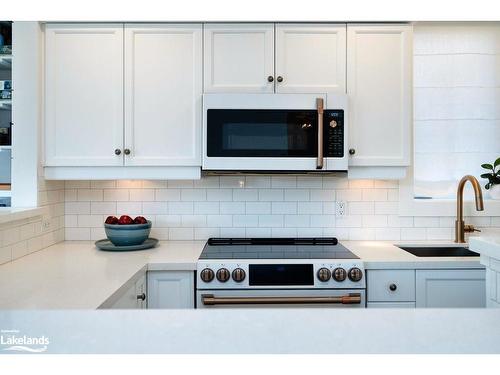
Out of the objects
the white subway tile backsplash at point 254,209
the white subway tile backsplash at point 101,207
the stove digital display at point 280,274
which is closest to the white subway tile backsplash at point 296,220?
the white subway tile backsplash at point 254,209

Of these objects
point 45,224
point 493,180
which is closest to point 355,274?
point 493,180

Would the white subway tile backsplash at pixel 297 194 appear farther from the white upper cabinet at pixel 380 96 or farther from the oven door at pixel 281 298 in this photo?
the oven door at pixel 281 298

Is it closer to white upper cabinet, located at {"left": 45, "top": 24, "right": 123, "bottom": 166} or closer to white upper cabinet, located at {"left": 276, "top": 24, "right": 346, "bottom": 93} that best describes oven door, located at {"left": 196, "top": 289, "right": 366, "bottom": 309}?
white upper cabinet, located at {"left": 45, "top": 24, "right": 123, "bottom": 166}

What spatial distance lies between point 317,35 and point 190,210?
3.95 ft

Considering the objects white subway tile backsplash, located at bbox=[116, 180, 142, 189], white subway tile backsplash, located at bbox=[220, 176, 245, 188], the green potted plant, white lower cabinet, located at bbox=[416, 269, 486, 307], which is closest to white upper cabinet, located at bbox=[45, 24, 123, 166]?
white subway tile backsplash, located at bbox=[116, 180, 142, 189]

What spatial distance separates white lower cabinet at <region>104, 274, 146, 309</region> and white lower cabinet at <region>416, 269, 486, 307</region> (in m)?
1.25

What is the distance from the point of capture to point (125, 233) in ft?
Result: 6.50

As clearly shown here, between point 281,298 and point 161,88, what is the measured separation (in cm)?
121

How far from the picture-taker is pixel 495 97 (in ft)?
7.74

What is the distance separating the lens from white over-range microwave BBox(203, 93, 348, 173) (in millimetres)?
1958

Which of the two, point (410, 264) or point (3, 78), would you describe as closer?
point (410, 264)

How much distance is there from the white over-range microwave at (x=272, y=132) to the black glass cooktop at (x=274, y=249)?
0.42 meters
